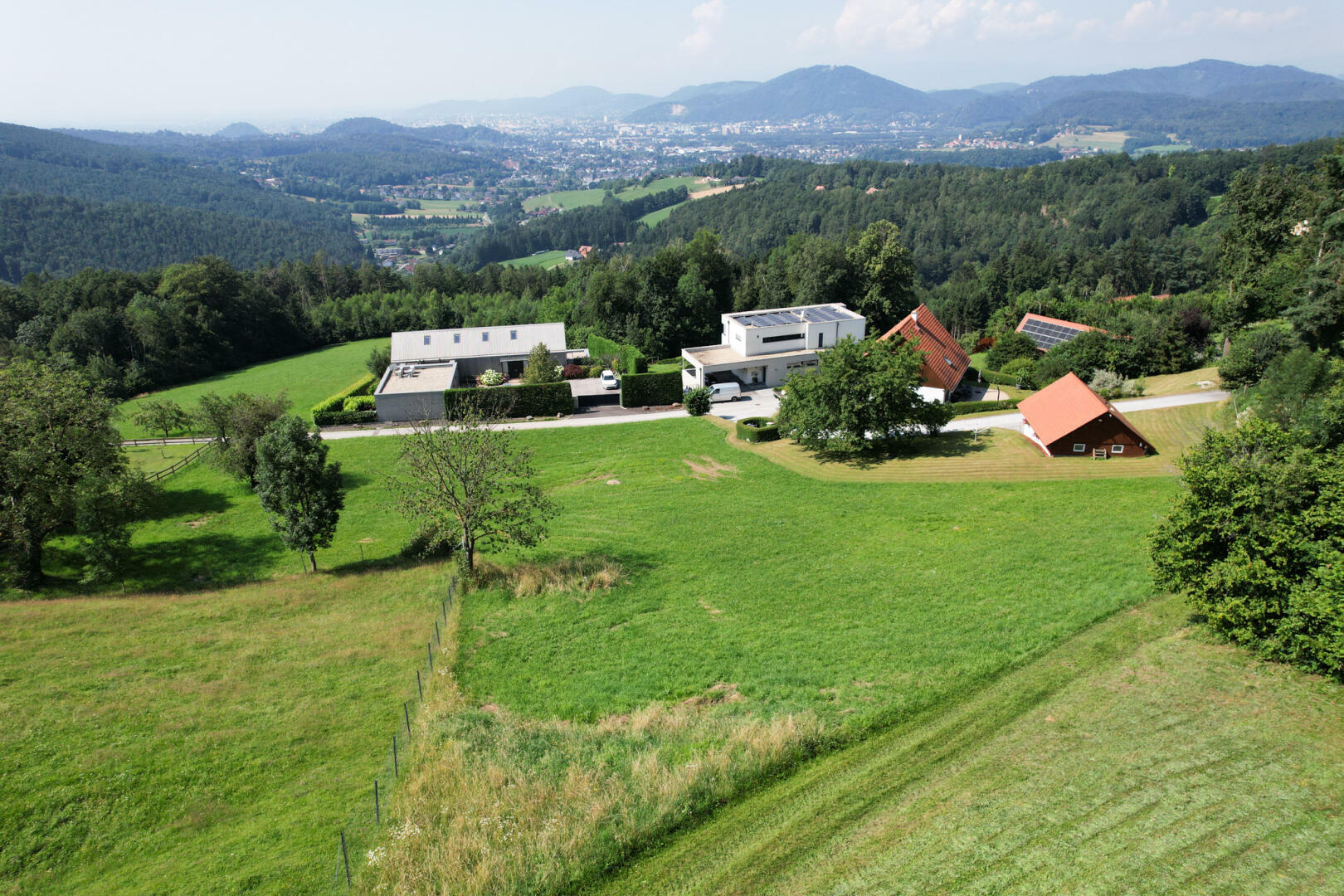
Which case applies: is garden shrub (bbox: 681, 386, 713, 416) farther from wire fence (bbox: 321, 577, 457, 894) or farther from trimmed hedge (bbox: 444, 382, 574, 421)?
wire fence (bbox: 321, 577, 457, 894)

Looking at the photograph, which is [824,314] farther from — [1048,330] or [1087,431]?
[1087,431]

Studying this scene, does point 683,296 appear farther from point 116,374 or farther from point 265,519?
point 116,374

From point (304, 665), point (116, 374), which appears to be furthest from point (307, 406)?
point (304, 665)

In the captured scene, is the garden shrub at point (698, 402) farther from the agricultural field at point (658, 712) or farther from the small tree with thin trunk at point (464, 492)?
the small tree with thin trunk at point (464, 492)

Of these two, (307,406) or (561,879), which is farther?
(307,406)

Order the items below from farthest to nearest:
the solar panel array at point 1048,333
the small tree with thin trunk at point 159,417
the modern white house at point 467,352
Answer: the solar panel array at point 1048,333
the modern white house at point 467,352
the small tree with thin trunk at point 159,417

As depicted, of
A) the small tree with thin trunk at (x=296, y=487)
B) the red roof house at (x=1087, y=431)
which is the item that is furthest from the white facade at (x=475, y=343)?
the red roof house at (x=1087, y=431)
